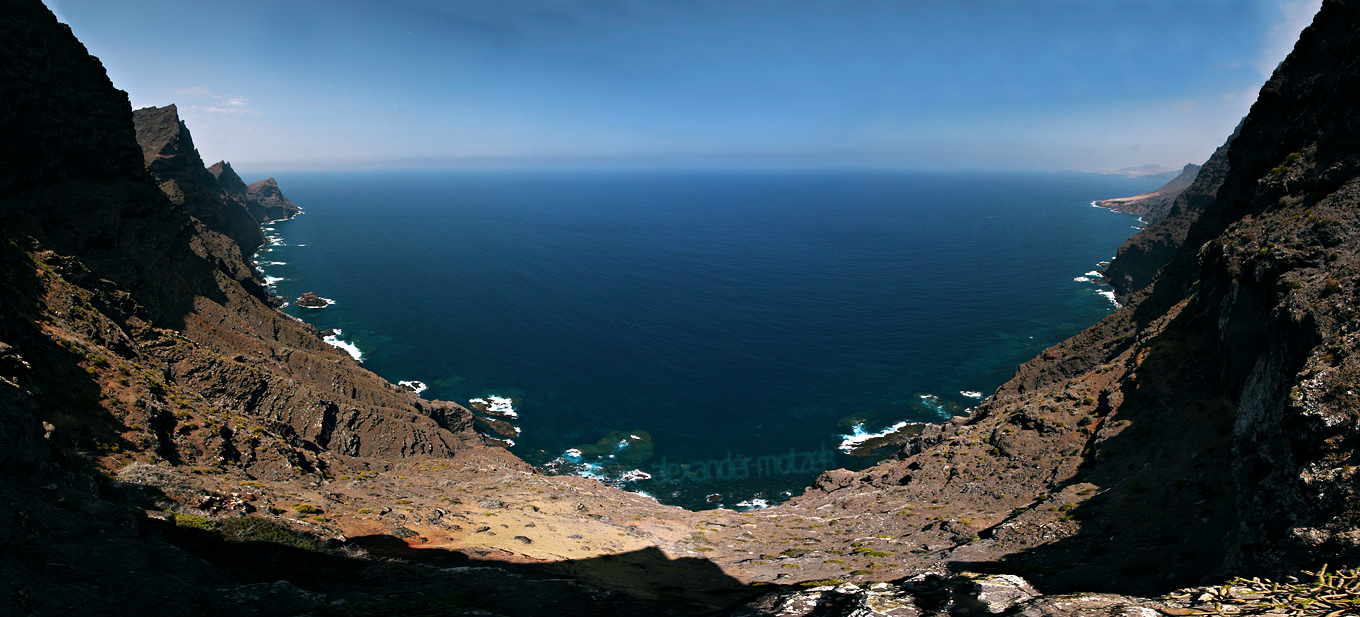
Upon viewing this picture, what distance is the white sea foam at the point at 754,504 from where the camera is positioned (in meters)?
75.1

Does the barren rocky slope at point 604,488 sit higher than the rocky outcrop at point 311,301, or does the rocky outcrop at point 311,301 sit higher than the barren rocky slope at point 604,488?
the barren rocky slope at point 604,488

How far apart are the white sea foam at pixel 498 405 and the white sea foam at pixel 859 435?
2067 inches

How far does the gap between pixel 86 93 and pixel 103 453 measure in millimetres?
66320

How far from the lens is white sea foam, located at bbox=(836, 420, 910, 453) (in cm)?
8853

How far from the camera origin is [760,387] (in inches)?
4166

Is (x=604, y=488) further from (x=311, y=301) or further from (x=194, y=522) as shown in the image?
(x=311, y=301)

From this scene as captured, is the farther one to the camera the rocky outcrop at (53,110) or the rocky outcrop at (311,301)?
the rocky outcrop at (311,301)

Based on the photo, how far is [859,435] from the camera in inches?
3583

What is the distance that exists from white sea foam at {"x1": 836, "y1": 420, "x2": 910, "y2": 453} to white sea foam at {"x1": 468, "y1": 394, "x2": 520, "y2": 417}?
5250 cm

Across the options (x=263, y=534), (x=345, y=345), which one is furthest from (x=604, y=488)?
(x=345, y=345)

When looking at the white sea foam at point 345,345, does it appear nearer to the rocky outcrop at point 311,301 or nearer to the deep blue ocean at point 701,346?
the deep blue ocean at point 701,346

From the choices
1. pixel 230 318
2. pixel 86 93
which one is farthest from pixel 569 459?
pixel 86 93

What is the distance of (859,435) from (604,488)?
46.4m

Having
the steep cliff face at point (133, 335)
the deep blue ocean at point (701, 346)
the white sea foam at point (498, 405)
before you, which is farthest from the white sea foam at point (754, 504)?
the white sea foam at point (498, 405)
